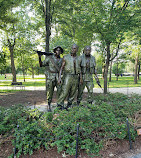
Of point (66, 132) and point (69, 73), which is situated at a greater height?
point (69, 73)

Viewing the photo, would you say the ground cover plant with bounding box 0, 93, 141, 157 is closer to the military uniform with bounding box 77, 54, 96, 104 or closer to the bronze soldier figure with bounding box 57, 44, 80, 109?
the bronze soldier figure with bounding box 57, 44, 80, 109

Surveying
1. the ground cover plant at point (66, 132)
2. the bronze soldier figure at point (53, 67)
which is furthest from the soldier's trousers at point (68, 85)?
the ground cover plant at point (66, 132)

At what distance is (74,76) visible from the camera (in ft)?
17.2

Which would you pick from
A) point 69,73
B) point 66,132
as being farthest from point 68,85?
point 66,132

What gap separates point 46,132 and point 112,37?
6.27 metres

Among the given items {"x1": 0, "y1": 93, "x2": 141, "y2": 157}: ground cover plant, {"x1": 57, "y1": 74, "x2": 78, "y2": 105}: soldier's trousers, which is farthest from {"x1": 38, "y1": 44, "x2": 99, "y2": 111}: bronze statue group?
{"x1": 0, "y1": 93, "x2": 141, "y2": 157}: ground cover plant

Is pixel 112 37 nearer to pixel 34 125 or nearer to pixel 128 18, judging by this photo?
pixel 128 18

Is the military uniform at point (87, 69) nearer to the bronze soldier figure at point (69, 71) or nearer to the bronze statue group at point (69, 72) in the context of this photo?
the bronze statue group at point (69, 72)

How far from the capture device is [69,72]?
5168mm

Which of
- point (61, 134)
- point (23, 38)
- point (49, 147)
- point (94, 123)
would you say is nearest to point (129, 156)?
point (94, 123)

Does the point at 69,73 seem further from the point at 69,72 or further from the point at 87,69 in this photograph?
the point at 87,69

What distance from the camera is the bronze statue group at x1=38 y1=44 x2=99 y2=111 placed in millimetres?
5172

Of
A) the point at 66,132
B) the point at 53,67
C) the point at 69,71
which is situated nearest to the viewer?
the point at 66,132

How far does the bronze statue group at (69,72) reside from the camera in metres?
5.17
